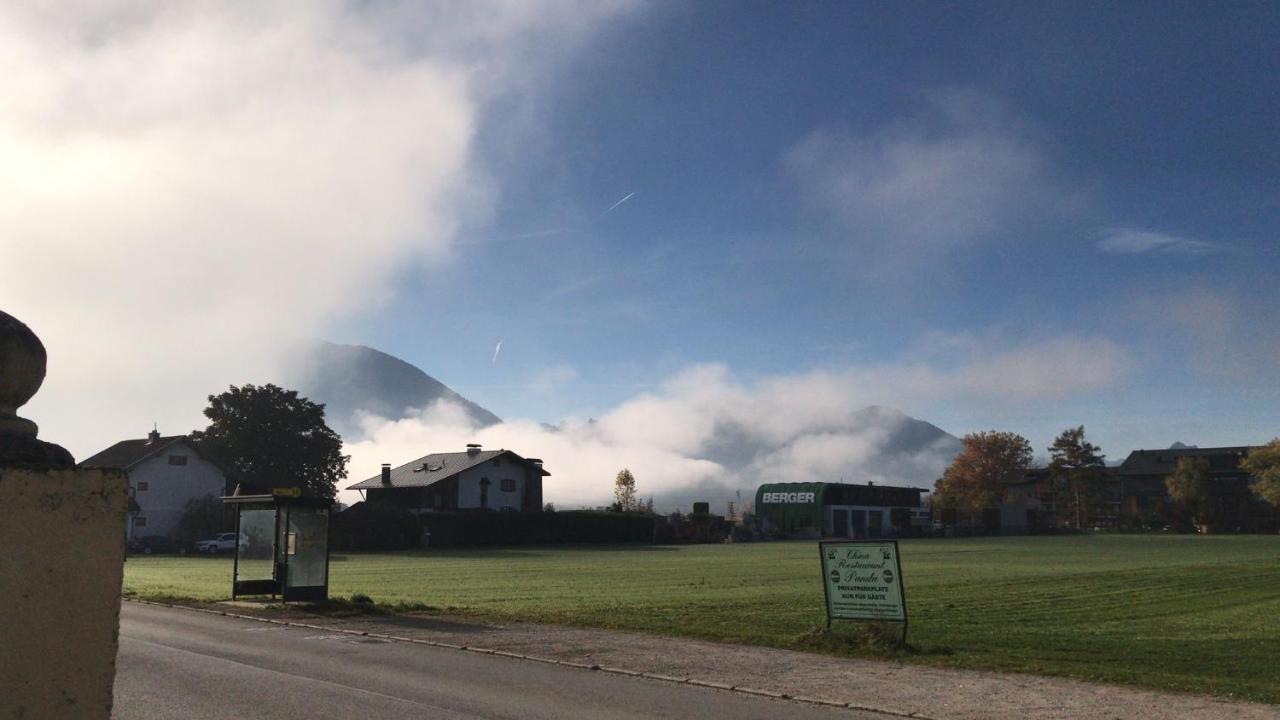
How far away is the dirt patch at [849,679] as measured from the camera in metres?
10.6

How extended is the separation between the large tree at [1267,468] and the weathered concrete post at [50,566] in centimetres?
11420

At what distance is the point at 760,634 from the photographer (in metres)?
17.2

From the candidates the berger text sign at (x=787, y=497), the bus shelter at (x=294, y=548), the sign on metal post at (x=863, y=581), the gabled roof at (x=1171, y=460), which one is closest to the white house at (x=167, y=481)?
the bus shelter at (x=294, y=548)

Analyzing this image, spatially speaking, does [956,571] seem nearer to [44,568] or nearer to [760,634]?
[760,634]

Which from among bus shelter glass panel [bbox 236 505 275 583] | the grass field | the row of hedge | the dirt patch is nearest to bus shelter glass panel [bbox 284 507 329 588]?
bus shelter glass panel [bbox 236 505 275 583]

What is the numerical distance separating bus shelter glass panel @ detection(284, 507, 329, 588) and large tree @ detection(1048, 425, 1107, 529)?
110 m

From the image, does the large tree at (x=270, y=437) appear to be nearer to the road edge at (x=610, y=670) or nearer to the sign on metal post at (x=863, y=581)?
the road edge at (x=610, y=670)

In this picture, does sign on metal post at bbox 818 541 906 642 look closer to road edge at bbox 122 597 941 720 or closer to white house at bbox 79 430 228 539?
road edge at bbox 122 597 941 720

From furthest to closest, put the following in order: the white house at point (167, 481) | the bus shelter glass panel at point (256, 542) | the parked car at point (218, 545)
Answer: the white house at point (167, 481) → the parked car at point (218, 545) → the bus shelter glass panel at point (256, 542)

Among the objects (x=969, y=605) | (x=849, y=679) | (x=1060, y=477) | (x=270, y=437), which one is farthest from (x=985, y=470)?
(x=849, y=679)

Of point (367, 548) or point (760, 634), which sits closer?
point (760, 634)

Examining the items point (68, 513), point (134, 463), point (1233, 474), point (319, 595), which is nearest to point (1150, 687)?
point (68, 513)

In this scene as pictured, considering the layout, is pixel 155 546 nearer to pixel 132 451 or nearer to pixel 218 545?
pixel 218 545

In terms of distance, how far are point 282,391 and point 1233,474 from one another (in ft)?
360
